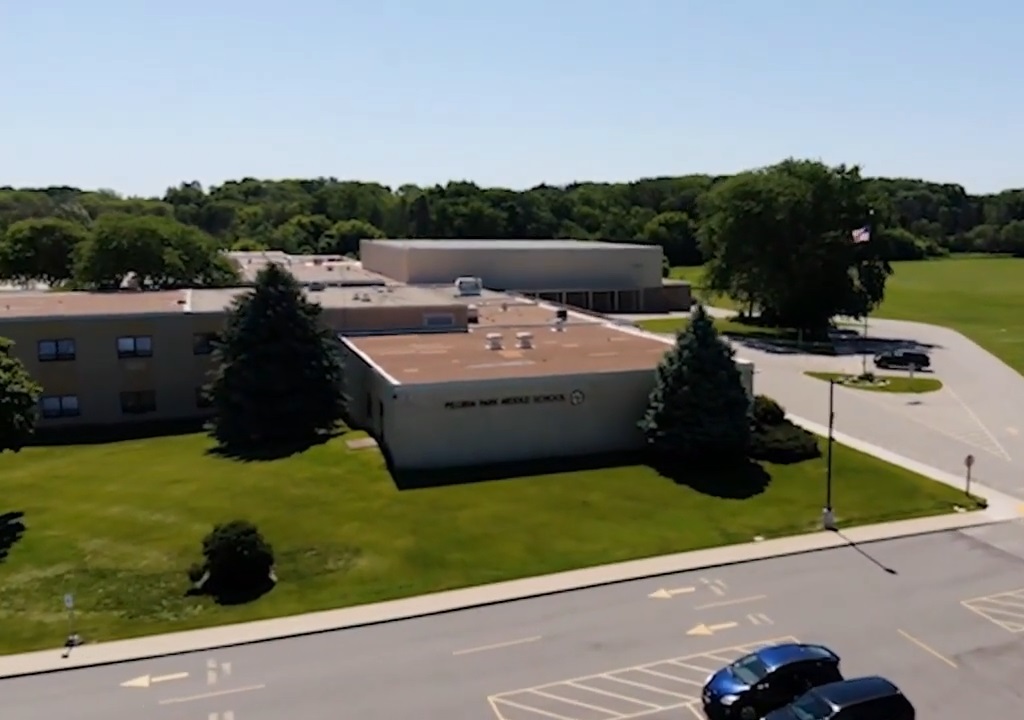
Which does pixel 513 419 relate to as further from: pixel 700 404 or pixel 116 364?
pixel 116 364

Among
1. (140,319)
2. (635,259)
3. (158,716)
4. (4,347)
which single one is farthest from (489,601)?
(635,259)

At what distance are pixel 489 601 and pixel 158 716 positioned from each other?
9.36 metres

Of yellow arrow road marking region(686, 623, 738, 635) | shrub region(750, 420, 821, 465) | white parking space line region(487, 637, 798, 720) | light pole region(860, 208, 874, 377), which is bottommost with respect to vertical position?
white parking space line region(487, 637, 798, 720)

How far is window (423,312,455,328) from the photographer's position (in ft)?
182

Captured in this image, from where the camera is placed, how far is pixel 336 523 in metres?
31.4

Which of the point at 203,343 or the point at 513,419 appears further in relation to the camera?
the point at 203,343

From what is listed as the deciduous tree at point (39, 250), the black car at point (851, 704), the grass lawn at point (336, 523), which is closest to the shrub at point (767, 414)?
the grass lawn at point (336, 523)

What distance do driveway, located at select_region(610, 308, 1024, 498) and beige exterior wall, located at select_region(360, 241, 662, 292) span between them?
20.5 m

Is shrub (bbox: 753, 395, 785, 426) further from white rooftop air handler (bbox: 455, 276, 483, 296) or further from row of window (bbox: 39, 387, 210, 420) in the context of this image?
white rooftop air handler (bbox: 455, 276, 483, 296)

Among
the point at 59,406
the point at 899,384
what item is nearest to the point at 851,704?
the point at 59,406

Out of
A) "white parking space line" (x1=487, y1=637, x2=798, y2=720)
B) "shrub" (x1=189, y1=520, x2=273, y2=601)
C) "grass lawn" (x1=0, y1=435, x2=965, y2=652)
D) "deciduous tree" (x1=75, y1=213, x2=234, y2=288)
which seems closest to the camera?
"white parking space line" (x1=487, y1=637, x2=798, y2=720)

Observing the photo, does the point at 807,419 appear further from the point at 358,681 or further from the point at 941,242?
the point at 941,242

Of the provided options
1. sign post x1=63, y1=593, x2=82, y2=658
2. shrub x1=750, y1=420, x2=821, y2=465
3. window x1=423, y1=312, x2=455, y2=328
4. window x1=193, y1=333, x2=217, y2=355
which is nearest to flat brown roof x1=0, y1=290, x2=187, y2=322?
window x1=193, y1=333, x2=217, y2=355

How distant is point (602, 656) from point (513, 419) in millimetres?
16642
